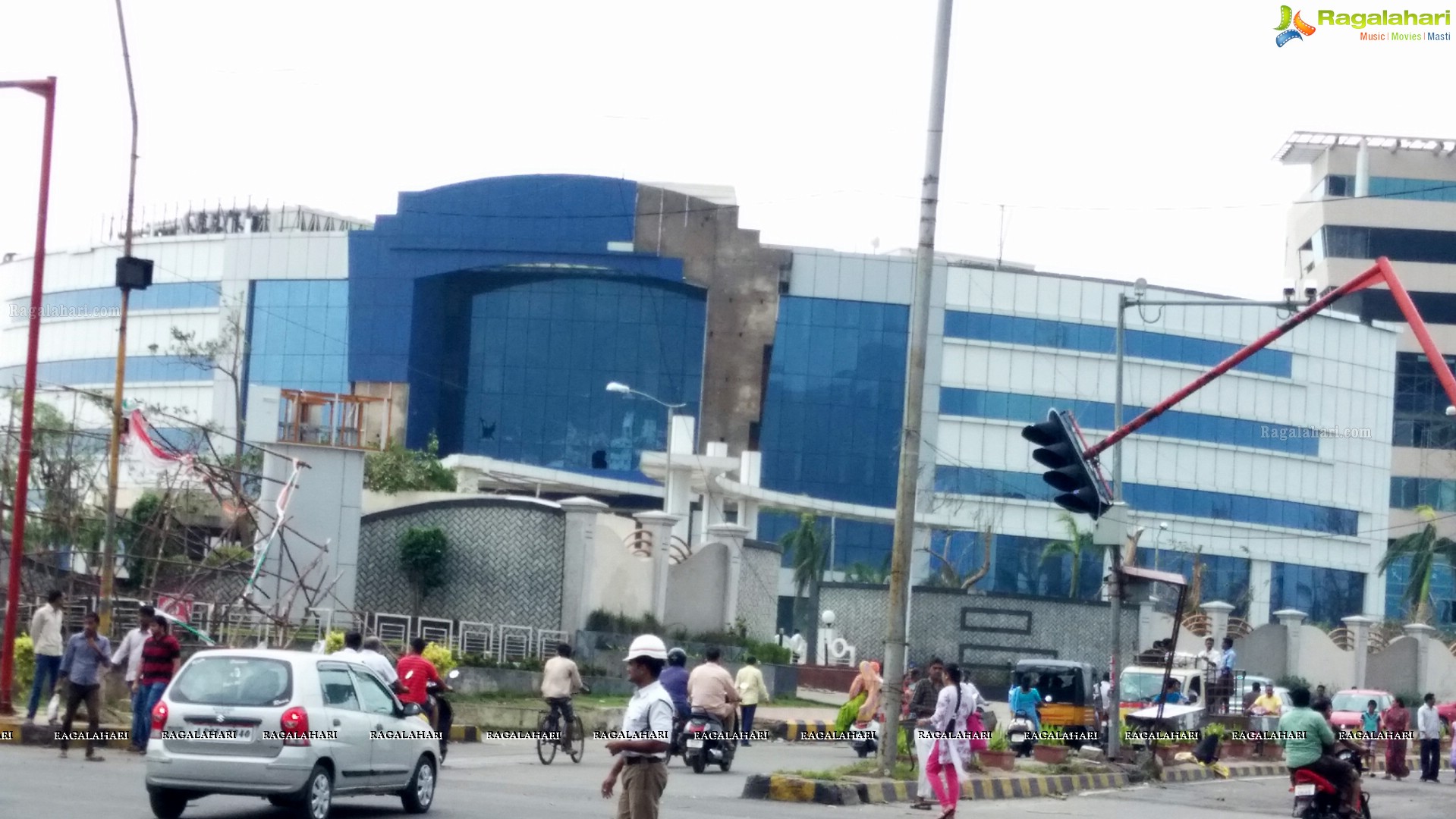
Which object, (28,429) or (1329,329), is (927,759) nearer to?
(28,429)

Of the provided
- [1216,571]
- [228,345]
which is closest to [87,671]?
[228,345]

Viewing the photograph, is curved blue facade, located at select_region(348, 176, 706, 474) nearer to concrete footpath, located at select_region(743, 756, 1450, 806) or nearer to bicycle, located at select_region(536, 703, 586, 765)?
concrete footpath, located at select_region(743, 756, 1450, 806)

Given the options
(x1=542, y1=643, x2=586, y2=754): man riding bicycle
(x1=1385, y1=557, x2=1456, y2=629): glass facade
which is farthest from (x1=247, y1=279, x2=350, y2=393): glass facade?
(x1=542, y1=643, x2=586, y2=754): man riding bicycle

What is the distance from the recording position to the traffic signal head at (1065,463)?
59.7 ft

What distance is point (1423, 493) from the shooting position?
85125 mm

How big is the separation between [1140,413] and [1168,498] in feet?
14.6

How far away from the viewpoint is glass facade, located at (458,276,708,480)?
7356 centimetres

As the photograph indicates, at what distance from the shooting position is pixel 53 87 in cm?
1936

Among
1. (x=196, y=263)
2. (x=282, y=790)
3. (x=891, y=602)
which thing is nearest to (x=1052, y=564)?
(x=196, y=263)

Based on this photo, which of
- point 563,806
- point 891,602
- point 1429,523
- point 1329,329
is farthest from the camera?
point 1329,329

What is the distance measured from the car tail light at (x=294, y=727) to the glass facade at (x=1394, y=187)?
78609 mm

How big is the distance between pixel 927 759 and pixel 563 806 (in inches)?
143

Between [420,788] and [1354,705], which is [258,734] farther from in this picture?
[1354,705]

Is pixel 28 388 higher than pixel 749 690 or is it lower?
higher
